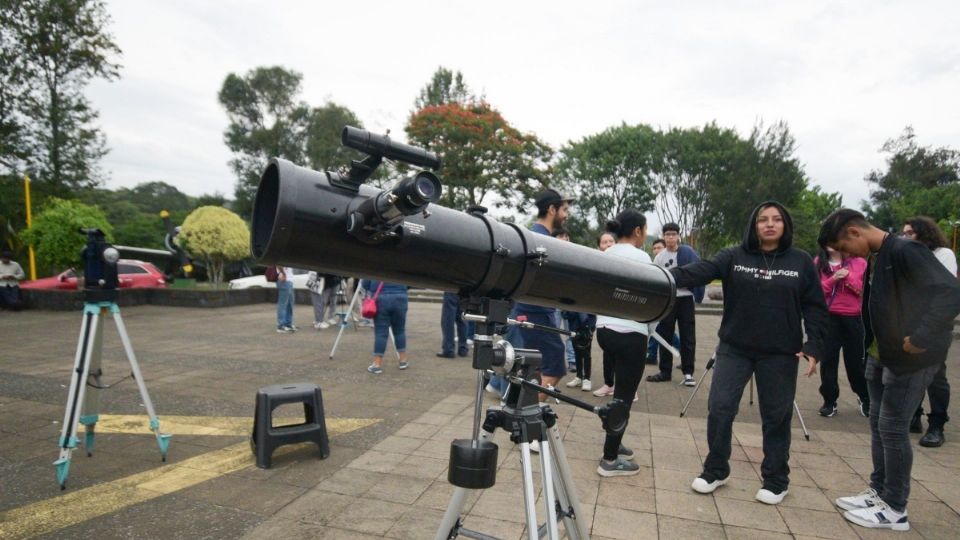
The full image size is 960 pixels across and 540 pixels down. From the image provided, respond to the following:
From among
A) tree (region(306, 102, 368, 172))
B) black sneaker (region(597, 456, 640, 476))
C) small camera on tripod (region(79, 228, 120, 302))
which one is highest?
tree (region(306, 102, 368, 172))

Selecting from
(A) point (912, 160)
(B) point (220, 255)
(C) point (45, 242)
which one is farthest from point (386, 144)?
(A) point (912, 160)

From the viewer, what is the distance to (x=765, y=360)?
3.54 metres

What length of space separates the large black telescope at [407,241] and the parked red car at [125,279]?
1714 centimetres

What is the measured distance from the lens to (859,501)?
341 cm

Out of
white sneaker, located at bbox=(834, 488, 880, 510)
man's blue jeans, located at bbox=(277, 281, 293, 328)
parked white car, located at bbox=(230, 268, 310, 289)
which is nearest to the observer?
white sneaker, located at bbox=(834, 488, 880, 510)

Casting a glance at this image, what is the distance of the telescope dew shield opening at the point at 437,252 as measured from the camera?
150 centimetres

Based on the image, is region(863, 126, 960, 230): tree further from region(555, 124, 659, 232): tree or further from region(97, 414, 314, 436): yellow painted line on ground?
region(97, 414, 314, 436): yellow painted line on ground

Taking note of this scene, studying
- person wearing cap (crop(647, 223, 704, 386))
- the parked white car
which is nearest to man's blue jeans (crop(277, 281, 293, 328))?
the parked white car

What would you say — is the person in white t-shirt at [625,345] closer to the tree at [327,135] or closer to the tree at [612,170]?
the tree at [612,170]

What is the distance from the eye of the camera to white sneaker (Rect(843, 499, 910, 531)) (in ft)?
10.4

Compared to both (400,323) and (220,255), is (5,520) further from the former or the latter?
(220,255)

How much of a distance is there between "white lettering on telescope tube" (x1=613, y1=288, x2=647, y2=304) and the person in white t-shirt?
→ 1.44m

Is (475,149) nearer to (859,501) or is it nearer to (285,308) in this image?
(285,308)

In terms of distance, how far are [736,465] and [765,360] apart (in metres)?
1.22
